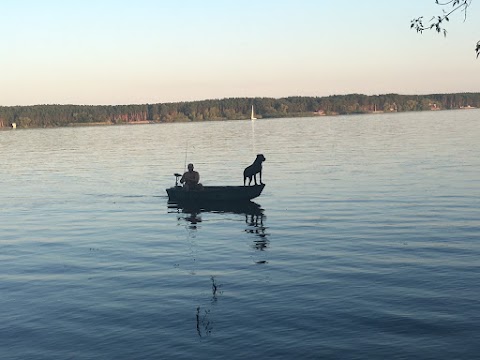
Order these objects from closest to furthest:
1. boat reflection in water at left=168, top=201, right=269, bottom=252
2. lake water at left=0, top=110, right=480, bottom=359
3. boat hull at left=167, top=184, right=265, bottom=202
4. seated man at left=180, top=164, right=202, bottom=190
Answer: lake water at left=0, top=110, right=480, bottom=359 → boat reflection in water at left=168, top=201, right=269, bottom=252 → boat hull at left=167, top=184, right=265, bottom=202 → seated man at left=180, top=164, right=202, bottom=190

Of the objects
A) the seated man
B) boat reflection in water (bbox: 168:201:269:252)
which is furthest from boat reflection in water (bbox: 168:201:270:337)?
the seated man

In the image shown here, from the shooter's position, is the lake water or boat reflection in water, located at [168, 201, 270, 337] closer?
the lake water

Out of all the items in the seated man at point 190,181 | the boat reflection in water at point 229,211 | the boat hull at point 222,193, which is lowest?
the boat reflection in water at point 229,211

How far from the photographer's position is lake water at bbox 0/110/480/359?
497 inches

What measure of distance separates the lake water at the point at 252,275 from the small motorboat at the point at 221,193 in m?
0.88

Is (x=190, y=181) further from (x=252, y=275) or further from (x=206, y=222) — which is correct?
(x=252, y=275)

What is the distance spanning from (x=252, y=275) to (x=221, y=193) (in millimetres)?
15024

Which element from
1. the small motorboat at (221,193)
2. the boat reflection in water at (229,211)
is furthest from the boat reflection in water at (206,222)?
the small motorboat at (221,193)

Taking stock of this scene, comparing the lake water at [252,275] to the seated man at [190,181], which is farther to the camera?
the seated man at [190,181]

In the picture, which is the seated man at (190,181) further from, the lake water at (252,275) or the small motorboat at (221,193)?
the lake water at (252,275)

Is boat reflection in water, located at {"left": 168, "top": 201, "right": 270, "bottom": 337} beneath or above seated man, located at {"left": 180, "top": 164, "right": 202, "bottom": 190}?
beneath

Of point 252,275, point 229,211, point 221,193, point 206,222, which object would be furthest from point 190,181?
point 252,275

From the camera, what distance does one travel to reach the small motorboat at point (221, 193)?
32.3 metres

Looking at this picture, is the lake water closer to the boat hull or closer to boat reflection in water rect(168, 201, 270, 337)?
boat reflection in water rect(168, 201, 270, 337)
